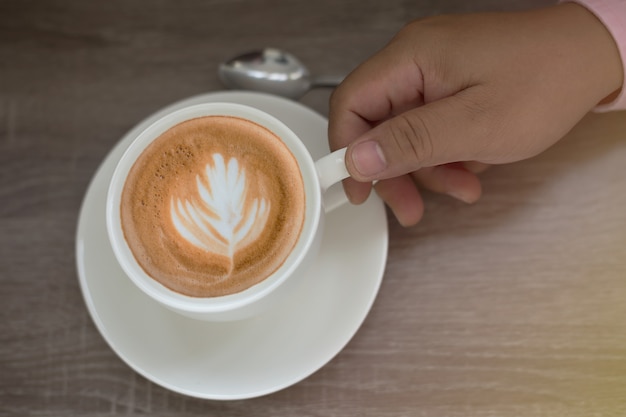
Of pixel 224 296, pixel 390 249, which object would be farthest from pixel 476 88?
pixel 224 296

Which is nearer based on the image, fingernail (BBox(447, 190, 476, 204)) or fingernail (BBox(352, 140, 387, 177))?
fingernail (BBox(352, 140, 387, 177))

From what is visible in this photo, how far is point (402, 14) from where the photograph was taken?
3.20 ft

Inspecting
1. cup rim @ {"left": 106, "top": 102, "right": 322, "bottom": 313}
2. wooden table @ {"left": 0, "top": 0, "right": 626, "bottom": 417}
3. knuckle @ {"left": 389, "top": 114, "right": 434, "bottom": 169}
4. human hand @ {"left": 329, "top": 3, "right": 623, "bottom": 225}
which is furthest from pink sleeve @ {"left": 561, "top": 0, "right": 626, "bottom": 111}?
cup rim @ {"left": 106, "top": 102, "right": 322, "bottom": 313}

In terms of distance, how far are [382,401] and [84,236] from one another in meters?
0.46

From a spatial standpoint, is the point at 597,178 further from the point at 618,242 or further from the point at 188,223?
the point at 188,223

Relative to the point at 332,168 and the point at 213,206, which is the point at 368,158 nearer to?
the point at 332,168

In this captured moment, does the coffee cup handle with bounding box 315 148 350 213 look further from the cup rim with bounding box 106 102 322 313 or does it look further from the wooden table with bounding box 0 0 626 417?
the wooden table with bounding box 0 0 626 417

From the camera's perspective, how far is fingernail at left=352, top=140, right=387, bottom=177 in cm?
67

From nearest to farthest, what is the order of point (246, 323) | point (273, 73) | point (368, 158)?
point (368, 158), point (246, 323), point (273, 73)

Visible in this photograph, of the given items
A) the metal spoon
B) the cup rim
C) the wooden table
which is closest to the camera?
the cup rim

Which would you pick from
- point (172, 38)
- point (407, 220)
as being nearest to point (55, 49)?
point (172, 38)

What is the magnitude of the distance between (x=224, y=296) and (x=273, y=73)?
16.4 inches

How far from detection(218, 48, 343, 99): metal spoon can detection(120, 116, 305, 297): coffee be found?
0.23 metres

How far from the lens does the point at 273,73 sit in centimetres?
94
